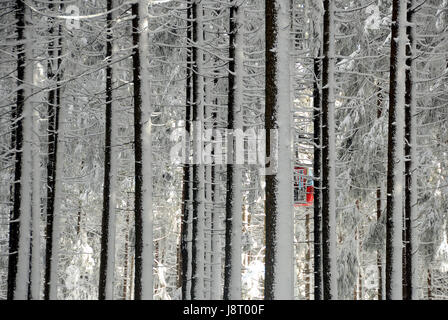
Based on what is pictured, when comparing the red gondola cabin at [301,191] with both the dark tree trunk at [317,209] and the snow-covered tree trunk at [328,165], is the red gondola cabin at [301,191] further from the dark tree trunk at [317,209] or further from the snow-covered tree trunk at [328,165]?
the snow-covered tree trunk at [328,165]

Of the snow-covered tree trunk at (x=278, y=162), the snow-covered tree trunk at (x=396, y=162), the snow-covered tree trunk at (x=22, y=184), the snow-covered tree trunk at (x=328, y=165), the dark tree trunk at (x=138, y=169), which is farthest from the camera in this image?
the snow-covered tree trunk at (x=328, y=165)

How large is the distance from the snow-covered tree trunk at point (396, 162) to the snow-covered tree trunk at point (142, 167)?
4.84m

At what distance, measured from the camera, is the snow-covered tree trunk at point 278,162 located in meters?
8.85

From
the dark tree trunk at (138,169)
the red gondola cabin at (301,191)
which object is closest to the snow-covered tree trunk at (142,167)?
the dark tree trunk at (138,169)

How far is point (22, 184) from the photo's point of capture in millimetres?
12555

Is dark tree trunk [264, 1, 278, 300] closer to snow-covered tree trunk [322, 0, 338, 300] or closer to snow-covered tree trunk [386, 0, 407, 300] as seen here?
snow-covered tree trunk [386, 0, 407, 300]

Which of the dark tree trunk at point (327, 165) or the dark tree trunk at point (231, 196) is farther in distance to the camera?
the dark tree trunk at point (327, 165)

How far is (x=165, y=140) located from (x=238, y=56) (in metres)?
9.45

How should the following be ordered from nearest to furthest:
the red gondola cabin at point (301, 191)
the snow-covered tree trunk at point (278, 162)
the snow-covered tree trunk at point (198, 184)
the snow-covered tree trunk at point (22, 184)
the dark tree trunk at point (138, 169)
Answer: the snow-covered tree trunk at point (278, 162)
the dark tree trunk at point (138, 169)
the snow-covered tree trunk at point (22, 184)
the snow-covered tree trunk at point (198, 184)
the red gondola cabin at point (301, 191)

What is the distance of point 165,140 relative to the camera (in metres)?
22.2

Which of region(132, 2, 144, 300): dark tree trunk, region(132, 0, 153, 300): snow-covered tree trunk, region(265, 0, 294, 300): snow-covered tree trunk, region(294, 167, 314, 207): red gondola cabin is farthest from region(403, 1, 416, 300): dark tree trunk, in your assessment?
region(132, 2, 144, 300): dark tree trunk
